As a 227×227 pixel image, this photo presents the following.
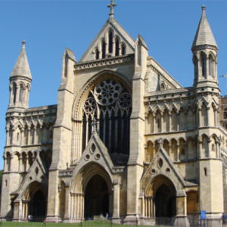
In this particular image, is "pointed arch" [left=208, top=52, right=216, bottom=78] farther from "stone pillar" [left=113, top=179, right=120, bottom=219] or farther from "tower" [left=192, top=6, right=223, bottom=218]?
"stone pillar" [left=113, top=179, right=120, bottom=219]

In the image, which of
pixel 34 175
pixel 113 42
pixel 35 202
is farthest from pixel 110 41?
→ pixel 35 202

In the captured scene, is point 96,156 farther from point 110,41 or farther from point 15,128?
point 110,41

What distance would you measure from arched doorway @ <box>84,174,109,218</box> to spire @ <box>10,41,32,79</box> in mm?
14652

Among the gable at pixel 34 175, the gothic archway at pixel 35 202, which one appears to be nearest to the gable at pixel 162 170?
the gable at pixel 34 175

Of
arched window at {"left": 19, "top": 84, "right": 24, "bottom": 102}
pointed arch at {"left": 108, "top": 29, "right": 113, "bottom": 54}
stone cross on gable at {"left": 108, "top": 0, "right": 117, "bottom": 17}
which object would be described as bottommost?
arched window at {"left": 19, "top": 84, "right": 24, "bottom": 102}

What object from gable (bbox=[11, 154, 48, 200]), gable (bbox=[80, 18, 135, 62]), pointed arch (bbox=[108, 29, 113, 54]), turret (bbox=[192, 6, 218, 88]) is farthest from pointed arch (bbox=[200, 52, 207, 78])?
gable (bbox=[11, 154, 48, 200])

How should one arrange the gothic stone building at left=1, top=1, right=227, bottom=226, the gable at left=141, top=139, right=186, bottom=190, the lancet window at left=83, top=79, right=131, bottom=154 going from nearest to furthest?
the gable at left=141, top=139, right=186, bottom=190 < the gothic stone building at left=1, top=1, right=227, bottom=226 < the lancet window at left=83, top=79, right=131, bottom=154

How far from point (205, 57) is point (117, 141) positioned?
1190 centimetres

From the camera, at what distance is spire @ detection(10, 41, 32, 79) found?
56.8 m

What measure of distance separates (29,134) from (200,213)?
70.6 ft

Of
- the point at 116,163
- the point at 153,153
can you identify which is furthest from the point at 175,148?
the point at 116,163

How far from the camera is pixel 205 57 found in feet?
156

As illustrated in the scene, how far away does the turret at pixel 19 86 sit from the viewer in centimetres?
5638

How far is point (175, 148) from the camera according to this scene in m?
47.2
